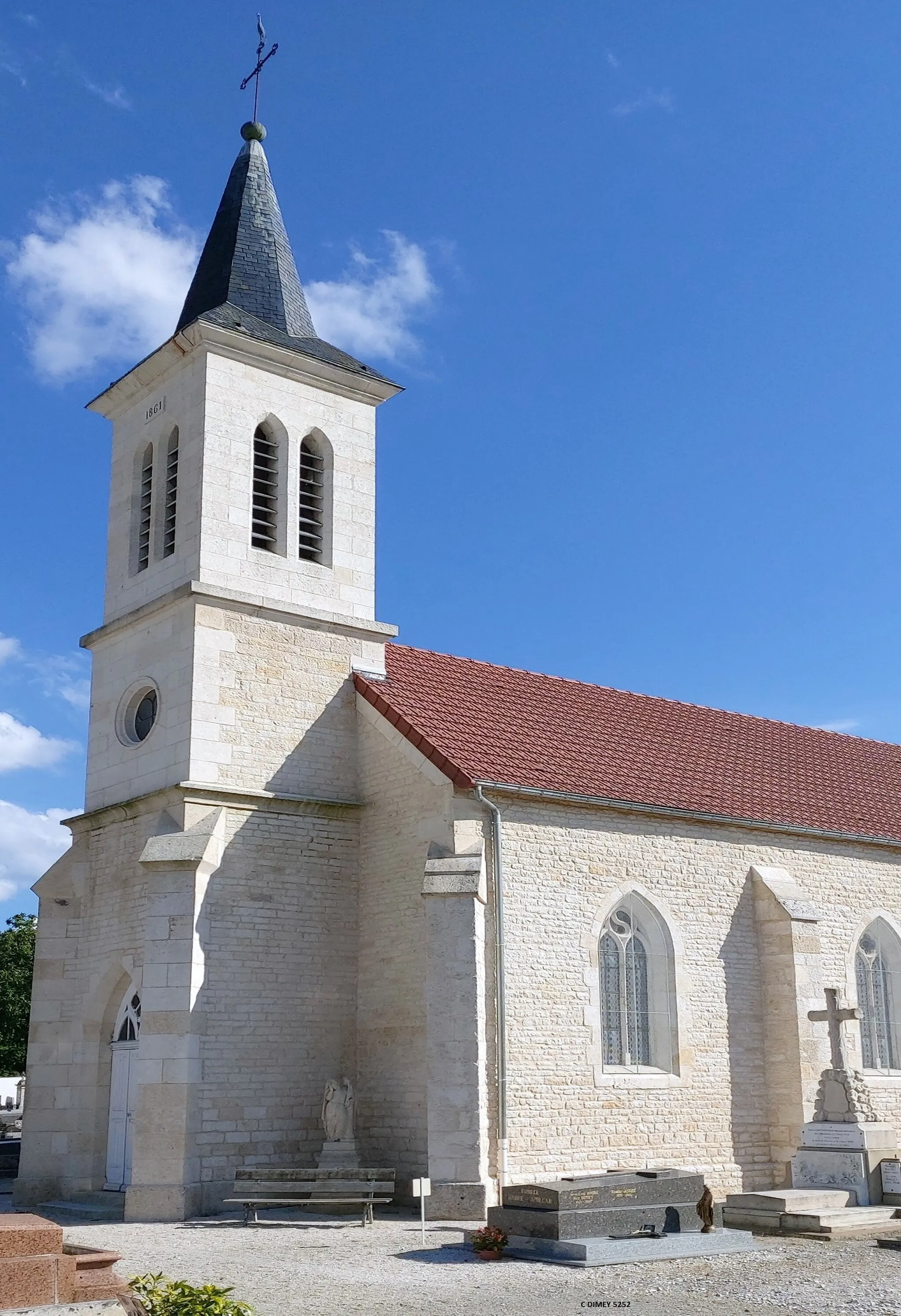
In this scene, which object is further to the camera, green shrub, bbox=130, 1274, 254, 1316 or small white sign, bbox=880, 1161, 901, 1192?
small white sign, bbox=880, 1161, 901, 1192

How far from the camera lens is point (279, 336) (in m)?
19.1

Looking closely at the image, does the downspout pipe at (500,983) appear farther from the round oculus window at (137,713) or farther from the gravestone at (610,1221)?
the round oculus window at (137,713)

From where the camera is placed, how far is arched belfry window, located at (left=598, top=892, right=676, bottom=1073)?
55.8ft

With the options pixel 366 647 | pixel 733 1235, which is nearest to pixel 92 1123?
pixel 366 647

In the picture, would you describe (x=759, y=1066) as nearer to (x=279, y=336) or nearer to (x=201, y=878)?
(x=201, y=878)

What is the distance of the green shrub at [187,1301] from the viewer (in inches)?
295

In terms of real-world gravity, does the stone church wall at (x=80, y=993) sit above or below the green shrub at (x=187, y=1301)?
above

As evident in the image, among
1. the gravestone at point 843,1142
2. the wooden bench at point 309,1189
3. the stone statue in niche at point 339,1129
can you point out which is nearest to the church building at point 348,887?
the wooden bench at point 309,1189

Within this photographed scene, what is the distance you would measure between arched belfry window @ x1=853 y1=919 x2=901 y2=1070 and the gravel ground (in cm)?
682

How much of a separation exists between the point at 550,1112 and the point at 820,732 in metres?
12.1

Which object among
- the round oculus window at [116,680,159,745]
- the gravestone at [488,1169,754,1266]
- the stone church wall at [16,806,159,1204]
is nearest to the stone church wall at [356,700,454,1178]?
the stone church wall at [16,806,159,1204]

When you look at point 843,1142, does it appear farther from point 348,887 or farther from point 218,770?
point 218,770

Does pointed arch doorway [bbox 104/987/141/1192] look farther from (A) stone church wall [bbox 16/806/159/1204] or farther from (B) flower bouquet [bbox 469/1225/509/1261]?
(B) flower bouquet [bbox 469/1225/509/1261]

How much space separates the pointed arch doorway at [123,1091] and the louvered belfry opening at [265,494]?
6350 millimetres
